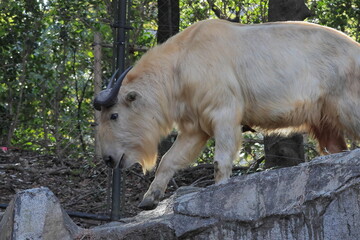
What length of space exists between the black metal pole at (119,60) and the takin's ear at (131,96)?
48 cm

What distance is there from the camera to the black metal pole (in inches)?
280

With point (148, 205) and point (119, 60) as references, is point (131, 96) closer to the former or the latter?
point (119, 60)

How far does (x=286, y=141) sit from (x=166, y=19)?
2.27m

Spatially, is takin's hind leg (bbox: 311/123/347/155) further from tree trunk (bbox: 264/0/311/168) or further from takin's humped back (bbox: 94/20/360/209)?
tree trunk (bbox: 264/0/311/168)

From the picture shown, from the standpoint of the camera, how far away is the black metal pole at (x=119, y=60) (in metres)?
7.10

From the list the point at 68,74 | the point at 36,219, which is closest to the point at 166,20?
the point at 68,74

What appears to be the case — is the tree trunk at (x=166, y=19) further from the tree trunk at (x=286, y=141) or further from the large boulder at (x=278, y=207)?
the large boulder at (x=278, y=207)

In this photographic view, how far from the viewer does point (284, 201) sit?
480 cm

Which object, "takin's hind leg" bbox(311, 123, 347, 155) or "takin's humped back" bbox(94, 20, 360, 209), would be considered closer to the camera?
"takin's humped back" bbox(94, 20, 360, 209)

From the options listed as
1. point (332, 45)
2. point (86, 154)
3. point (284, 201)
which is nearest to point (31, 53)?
point (86, 154)

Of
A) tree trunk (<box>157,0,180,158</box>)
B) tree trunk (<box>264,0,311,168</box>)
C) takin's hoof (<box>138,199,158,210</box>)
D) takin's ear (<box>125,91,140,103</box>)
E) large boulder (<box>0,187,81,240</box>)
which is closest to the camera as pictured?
large boulder (<box>0,187,81,240</box>)

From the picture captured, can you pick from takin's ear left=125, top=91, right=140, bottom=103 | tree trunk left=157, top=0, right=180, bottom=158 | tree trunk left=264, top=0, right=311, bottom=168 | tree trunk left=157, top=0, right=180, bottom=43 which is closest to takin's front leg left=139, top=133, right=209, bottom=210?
takin's ear left=125, top=91, right=140, bottom=103

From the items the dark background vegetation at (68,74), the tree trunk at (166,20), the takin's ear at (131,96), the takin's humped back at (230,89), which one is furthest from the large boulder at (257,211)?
the tree trunk at (166,20)

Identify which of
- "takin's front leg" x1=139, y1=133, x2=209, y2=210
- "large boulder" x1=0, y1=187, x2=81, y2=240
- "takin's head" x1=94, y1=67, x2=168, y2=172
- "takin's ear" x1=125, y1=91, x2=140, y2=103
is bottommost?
"large boulder" x1=0, y1=187, x2=81, y2=240
